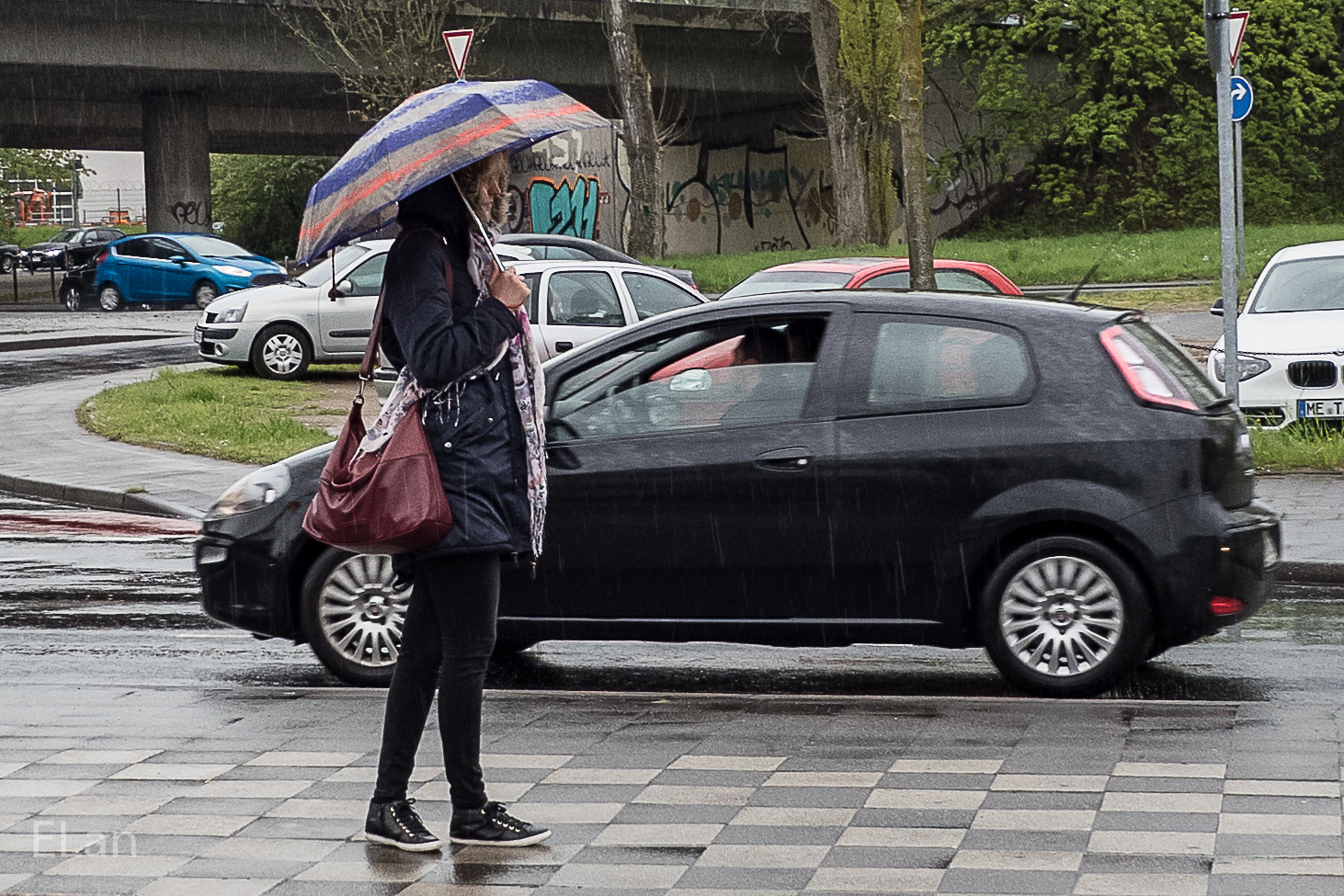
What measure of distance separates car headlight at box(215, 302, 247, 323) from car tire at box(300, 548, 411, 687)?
14.9 meters

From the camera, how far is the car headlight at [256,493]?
23.9ft

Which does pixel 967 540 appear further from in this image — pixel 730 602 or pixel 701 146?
→ pixel 701 146

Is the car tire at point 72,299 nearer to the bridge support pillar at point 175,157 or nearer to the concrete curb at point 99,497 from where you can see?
the bridge support pillar at point 175,157

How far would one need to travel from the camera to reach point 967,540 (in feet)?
22.0

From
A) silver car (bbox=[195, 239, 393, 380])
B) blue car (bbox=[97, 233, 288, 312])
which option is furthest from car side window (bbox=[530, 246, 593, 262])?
blue car (bbox=[97, 233, 288, 312])

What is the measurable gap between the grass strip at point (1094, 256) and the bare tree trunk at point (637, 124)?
3.53 feet

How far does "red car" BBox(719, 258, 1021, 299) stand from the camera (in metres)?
17.0

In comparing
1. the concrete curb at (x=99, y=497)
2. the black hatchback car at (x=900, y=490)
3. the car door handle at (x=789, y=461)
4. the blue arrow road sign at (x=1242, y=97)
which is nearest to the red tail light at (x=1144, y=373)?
the black hatchback car at (x=900, y=490)

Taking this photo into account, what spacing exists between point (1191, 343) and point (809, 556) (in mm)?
15412

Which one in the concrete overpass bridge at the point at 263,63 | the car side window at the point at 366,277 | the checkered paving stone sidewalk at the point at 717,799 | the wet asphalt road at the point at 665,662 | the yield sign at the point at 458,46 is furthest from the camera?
the concrete overpass bridge at the point at 263,63

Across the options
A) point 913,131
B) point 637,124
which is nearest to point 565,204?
point 637,124

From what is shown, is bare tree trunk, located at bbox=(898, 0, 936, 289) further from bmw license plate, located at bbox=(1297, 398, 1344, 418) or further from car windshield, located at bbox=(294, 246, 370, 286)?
car windshield, located at bbox=(294, 246, 370, 286)

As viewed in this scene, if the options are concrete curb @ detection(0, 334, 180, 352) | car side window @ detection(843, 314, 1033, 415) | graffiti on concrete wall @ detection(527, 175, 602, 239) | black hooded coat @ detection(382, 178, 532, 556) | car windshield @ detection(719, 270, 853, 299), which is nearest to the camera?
black hooded coat @ detection(382, 178, 532, 556)

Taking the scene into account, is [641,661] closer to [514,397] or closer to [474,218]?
[514,397]
